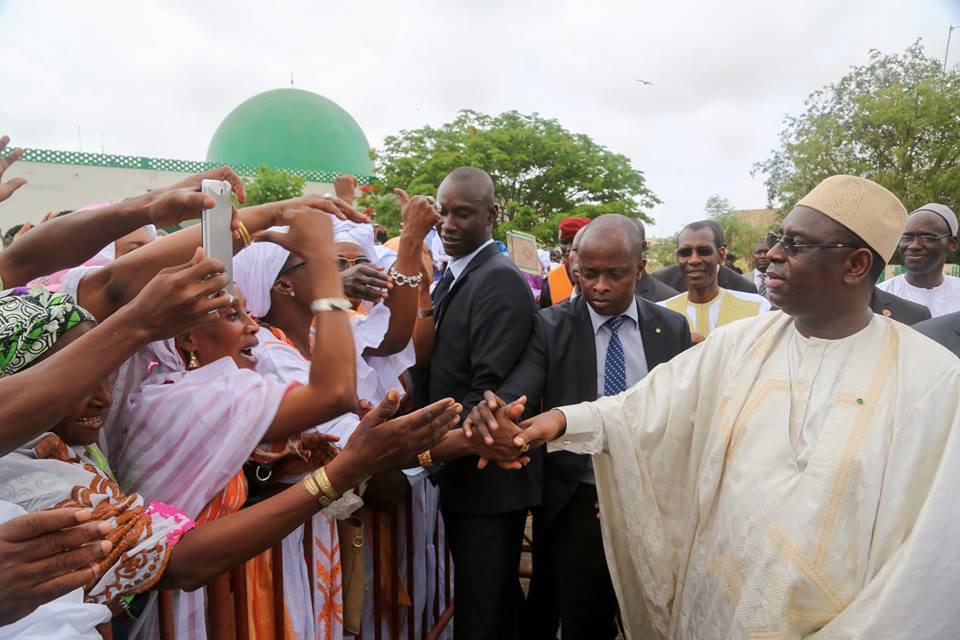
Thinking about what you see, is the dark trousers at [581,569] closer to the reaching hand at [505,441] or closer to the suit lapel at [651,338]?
the reaching hand at [505,441]

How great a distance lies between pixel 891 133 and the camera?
2106 centimetres

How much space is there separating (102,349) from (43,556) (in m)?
0.46

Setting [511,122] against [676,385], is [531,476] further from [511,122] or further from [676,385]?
[511,122]

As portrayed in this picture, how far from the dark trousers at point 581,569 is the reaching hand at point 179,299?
216 centimetres

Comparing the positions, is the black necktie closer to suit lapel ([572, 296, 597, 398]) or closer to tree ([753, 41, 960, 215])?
suit lapel ([572, 296, 597, 398])

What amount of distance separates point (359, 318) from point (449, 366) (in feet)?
2.29

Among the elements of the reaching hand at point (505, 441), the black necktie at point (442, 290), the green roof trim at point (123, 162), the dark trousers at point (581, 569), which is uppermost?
the green roof trim at point (123, 162)

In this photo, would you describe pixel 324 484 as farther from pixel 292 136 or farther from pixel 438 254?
pixel 292 136

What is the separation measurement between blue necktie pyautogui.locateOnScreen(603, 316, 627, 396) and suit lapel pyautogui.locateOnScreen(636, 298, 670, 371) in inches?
4.4

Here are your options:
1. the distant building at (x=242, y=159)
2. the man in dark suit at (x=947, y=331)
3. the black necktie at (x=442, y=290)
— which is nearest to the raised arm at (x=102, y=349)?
the black necktie at (x=442, y=290)

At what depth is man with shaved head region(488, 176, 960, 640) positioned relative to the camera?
2.04 metres

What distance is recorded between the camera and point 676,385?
280 cm

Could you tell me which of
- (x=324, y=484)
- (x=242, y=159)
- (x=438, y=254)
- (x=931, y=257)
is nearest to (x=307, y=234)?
(x=324, y=484)

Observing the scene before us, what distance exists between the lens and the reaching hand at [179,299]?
1513 millimetres
